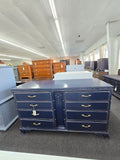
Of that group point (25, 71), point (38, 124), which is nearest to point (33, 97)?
point (38, 124)

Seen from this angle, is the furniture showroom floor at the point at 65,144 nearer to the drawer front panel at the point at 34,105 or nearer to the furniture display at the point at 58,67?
the drawer front panel at the point at 34,105

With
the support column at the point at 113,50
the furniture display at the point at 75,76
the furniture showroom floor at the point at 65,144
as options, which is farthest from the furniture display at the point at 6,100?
the support column at the point at 113,50

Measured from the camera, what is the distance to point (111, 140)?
1319 mm

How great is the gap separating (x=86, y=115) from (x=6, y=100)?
1.69 meters

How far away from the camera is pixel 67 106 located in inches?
52.3

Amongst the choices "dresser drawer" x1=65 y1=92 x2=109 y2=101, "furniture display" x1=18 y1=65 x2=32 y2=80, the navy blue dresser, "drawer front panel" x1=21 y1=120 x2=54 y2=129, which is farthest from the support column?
"drawer front panel" x1=21 y1=120 x2=54 y2=129

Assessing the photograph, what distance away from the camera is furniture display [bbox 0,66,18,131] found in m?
1.60

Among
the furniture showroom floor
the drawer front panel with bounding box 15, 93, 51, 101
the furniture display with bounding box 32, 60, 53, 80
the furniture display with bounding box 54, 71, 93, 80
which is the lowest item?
the furniture showroom floor

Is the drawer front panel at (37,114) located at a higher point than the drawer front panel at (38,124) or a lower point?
higher

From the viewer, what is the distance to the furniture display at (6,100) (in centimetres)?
160

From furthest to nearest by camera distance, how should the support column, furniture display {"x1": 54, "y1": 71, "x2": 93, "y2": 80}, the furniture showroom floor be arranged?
the support column < furniture display {"x1": 54, "y1": 71, "x2": 93, "y2": 80} < the furniture showroom floor

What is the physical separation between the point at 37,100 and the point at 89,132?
1.10 metres

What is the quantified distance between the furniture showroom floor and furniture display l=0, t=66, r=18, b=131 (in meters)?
0.22

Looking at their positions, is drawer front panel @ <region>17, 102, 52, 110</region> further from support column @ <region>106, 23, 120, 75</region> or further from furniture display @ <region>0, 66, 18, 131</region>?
support column @ <region>106, 23, 120, 75</region>
